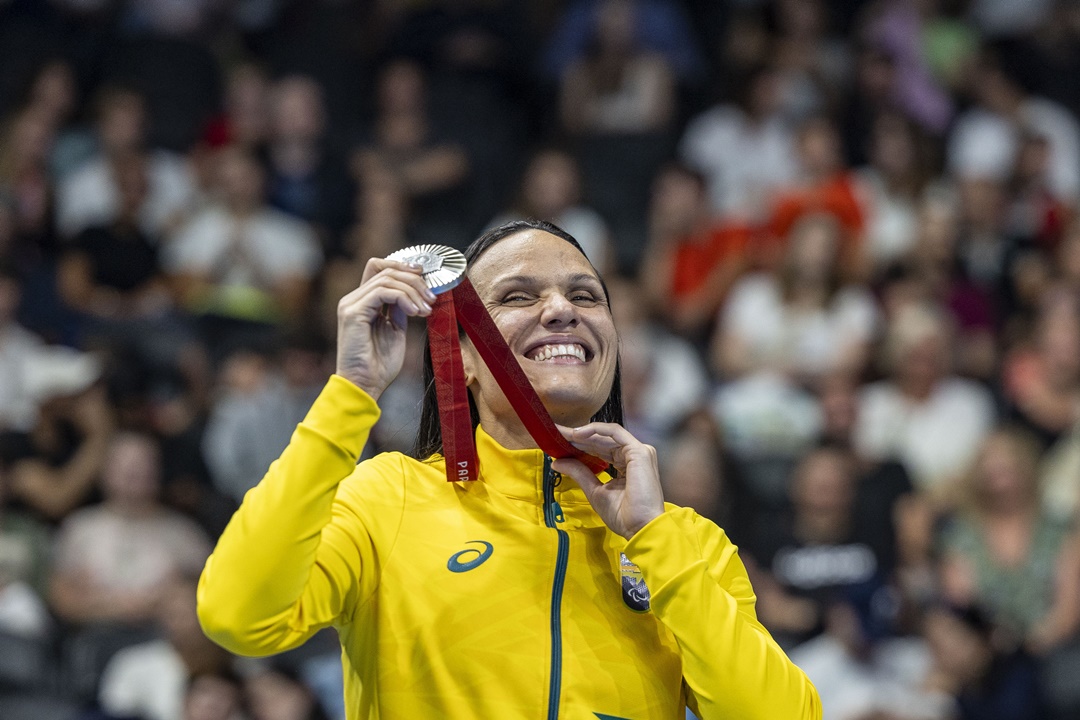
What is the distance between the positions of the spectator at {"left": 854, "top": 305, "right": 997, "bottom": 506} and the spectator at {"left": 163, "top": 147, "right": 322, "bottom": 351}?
306 cm

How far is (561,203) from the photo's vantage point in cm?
840

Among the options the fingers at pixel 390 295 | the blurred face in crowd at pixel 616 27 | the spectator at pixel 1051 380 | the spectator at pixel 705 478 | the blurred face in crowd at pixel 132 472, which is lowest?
the fingers at pixel 390 295

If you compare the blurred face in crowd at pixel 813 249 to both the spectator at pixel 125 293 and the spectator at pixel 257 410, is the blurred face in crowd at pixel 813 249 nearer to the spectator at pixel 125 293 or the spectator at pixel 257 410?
the spectator at pixel 257 410

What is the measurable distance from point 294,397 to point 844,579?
106 inches

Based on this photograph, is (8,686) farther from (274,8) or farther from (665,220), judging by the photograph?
(274,8)

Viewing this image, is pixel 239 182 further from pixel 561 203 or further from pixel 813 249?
pixel 813 249

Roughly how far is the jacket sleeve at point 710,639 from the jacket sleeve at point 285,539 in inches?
21.4

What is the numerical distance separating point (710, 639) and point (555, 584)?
326mm

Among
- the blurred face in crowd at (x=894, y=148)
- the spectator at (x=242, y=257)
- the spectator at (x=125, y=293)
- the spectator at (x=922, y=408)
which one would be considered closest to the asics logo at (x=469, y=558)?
the spectator at (x=125, y=293)

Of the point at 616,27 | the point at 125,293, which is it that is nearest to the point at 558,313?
the point at 125,293

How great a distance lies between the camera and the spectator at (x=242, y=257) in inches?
304

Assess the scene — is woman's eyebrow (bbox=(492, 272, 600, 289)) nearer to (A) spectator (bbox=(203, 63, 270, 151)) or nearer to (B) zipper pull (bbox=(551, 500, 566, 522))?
(B) zipper pull (bbox=(551, 500, 566, 522))

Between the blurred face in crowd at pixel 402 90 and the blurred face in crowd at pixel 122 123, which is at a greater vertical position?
the blurred face in crowd at pixel 402 90

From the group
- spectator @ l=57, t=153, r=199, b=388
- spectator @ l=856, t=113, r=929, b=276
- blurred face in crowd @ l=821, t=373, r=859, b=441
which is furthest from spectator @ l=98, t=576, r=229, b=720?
spectator @ l=856, t=113, r=929, b=276
